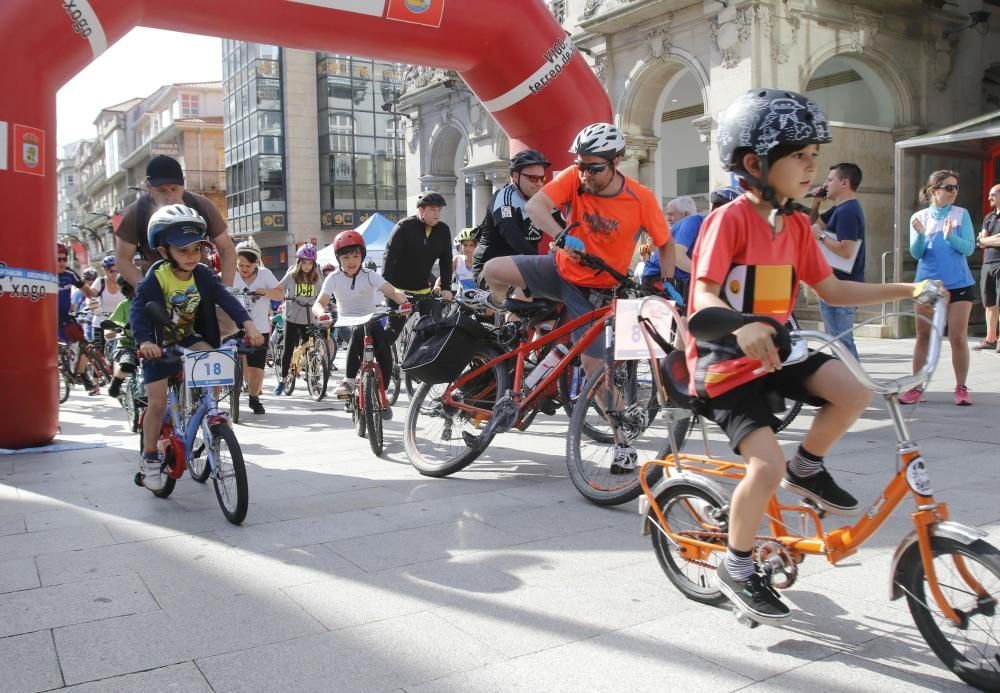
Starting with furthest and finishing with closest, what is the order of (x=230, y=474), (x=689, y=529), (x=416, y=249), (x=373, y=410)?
(x=416, y=249)
(x=373, y=410)
(x=230, y=474)
(x=689, y=529)

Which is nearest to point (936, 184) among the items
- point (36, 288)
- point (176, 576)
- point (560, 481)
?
point (560, 481)

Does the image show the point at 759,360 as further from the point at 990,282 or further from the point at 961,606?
the point at 990,282

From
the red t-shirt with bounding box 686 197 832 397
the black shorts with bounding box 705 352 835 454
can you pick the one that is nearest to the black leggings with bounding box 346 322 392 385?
the red t-shirt with bounding box 686 197 832 397

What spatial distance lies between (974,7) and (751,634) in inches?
722

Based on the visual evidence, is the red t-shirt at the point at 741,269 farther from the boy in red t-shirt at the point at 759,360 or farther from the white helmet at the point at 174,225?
the white helmet at the point at 174,225

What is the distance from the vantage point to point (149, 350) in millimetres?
4609

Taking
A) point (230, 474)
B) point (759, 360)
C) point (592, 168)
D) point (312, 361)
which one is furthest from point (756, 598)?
point (312, 361)

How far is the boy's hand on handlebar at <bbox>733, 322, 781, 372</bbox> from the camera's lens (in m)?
2.46

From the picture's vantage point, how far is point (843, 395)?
105 inches

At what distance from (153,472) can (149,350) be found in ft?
2.74

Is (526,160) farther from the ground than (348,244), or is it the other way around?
(526,160)

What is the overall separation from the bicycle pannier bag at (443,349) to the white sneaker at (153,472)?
148cm

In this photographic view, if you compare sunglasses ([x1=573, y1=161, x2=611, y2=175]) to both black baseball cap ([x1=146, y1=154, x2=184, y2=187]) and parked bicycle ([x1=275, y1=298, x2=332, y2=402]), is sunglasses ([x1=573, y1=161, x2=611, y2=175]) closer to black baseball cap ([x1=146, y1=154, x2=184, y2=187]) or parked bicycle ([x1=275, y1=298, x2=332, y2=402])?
black baseball cap ([x1=146, y1=154, x2=184, y2=187])

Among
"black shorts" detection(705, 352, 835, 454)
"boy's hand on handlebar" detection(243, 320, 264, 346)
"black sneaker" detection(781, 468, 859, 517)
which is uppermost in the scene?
"boy's hand on handlebar" detection(243, 320, 264, 346)
